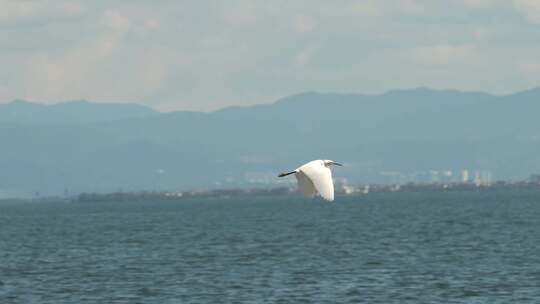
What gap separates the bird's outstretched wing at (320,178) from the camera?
35.2m

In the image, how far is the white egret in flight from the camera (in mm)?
35716

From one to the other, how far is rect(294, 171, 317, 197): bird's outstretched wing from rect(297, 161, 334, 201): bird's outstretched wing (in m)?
0.15

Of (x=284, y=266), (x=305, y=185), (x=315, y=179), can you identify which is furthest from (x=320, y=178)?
(x=284, y=266)

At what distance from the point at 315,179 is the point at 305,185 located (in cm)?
84

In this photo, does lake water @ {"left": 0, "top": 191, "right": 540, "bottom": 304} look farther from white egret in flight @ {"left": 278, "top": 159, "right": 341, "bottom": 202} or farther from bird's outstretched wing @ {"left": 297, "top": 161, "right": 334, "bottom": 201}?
bird's outstretched wing @ {"left": 297, "top": 161, "right": 334, "bottom": 201}

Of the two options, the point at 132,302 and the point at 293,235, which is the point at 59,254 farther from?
the point at 132,302

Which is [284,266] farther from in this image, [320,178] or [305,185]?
[320,178]

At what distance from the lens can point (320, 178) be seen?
36.5 metres

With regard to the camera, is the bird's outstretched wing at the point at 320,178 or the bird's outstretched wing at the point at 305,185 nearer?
the bird's outstretched wing at the point at 320,178

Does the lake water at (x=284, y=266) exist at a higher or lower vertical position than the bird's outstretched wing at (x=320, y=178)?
lower

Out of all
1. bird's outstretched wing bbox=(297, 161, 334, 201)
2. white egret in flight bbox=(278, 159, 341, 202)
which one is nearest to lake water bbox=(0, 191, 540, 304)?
white egret in flight bbox=(278, 159, 341, 202)

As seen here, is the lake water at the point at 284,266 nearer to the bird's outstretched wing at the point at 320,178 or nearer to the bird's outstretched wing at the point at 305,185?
the bird's outstretched wing at the point at 305,185

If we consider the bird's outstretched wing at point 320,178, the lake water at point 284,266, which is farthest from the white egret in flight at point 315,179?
the lake water at point 284,266

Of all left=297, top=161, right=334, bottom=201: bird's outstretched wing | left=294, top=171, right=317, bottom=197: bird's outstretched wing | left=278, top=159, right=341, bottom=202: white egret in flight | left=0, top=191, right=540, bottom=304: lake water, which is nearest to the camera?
left=297, top=161, right=334, bottom=201: bird's outstretched wing
